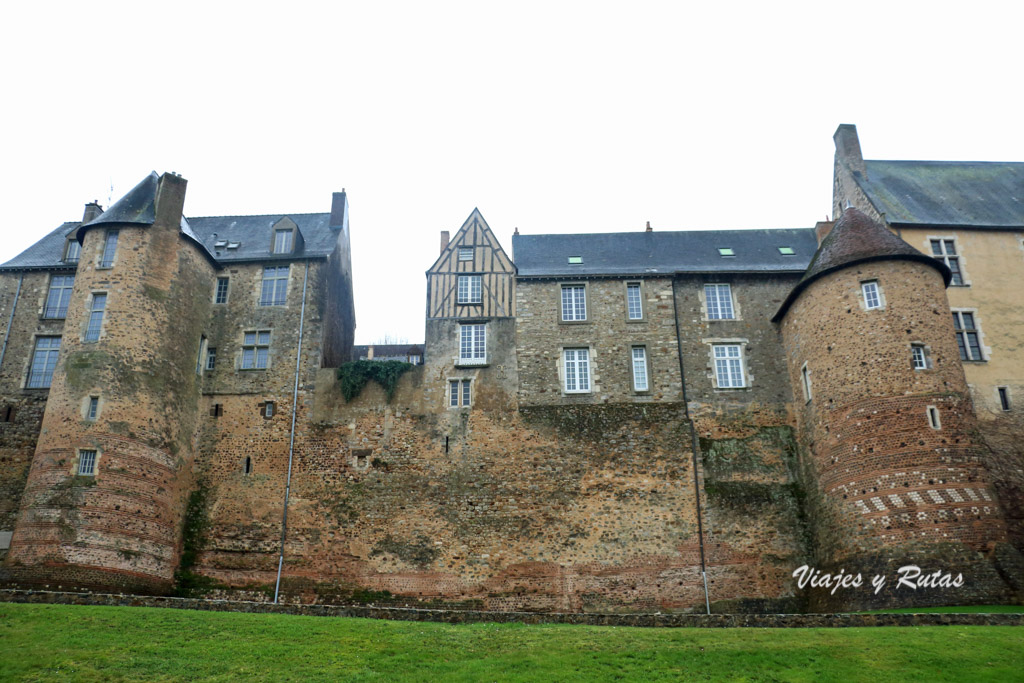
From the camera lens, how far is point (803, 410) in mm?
24297

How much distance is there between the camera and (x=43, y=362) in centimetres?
2638

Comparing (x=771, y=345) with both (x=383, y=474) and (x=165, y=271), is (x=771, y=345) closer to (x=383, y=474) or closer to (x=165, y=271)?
(x=383, y=474)

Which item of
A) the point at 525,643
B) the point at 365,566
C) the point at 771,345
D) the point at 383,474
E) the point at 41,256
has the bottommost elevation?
the point at 525,643

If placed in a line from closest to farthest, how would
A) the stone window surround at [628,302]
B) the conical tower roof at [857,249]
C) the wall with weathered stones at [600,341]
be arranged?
the conical tower roof at [857,249] → the wall with weathered stones at [600,341] → the stone window surround at [628,302]

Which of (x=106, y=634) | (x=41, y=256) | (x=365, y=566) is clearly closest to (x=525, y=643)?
(x=106, y=634)

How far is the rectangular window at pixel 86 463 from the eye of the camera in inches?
866

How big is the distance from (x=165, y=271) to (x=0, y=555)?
29.7 ft

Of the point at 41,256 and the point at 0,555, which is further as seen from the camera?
the point at 41,256

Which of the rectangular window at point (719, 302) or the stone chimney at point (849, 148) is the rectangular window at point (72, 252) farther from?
the stone chimney at point (849, 148)

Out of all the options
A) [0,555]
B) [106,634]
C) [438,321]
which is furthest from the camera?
[438,321]

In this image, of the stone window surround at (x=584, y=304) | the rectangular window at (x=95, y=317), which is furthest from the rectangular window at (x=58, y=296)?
the stone window surround at (x=584, y=304)

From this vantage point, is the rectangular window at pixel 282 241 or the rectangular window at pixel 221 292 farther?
the rectangular window at pixel 282 241

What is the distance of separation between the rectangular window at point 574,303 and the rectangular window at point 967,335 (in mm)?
11026

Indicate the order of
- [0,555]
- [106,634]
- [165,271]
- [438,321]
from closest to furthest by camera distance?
[106,634], [0,555], [165,271], [438,321]
